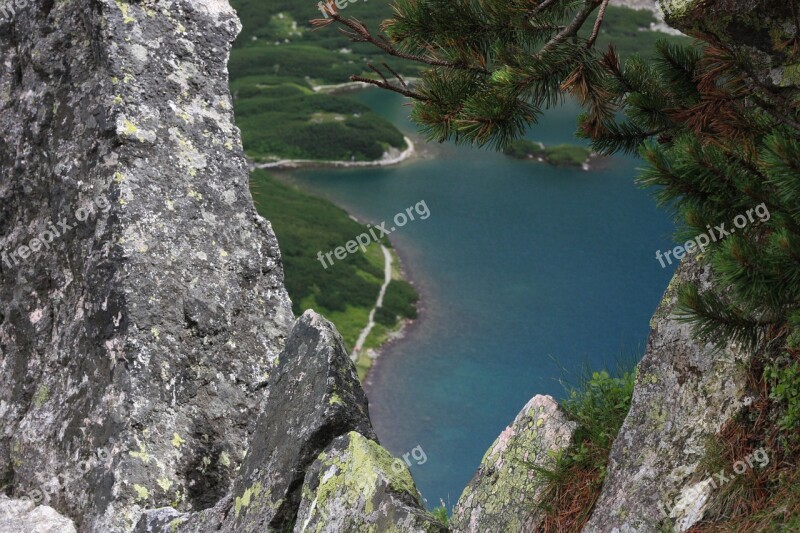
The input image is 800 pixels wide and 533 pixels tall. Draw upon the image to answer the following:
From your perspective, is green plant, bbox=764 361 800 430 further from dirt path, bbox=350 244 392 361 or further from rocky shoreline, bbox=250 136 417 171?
rocky shoreline, bbox=250 136 417 171

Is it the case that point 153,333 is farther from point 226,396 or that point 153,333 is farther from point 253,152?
point 253,152

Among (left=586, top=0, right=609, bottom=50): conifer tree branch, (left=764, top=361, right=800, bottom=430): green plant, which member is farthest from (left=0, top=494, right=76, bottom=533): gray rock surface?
(left=586, top=0, right=609, bottom=50): conifer tree branch

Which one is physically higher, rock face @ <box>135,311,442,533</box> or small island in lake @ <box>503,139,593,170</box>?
rock face @ <box>135,311,442,533</box>

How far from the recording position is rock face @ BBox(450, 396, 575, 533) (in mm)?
6449

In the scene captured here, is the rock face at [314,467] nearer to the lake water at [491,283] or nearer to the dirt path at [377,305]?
the lake water at [491,283]

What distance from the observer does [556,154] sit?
8575cm

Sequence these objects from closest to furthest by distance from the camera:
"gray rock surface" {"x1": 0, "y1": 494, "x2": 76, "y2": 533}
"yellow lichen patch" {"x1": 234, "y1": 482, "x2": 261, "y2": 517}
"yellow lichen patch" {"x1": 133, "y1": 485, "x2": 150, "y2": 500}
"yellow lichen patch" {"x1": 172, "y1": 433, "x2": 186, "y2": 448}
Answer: "yellow lichen patch" {"x1": 234, "y1": 482, "x2": 261, "y2": 517}
"yellow lichen patch" {"x1": 133, "y1": 485, "x2": 150, "y2": 500}
"yellow lichen patch" {"x1": 172, "y1": 433, "x2": 186, "y2": 448}
"gray rock surface" {"x1": 0, "y1": 494, "x2": 76, "y2": 533}

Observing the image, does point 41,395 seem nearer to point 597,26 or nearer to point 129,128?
point 129,128

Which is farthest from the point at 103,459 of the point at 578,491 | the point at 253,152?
the point at 253,152

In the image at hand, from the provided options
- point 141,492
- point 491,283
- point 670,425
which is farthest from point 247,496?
point 491,283

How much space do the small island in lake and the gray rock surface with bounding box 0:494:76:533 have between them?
78.9m

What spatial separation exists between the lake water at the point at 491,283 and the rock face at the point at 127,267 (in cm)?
3350

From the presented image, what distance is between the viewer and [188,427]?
7.29 meters

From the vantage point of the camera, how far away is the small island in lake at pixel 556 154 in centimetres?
8519
